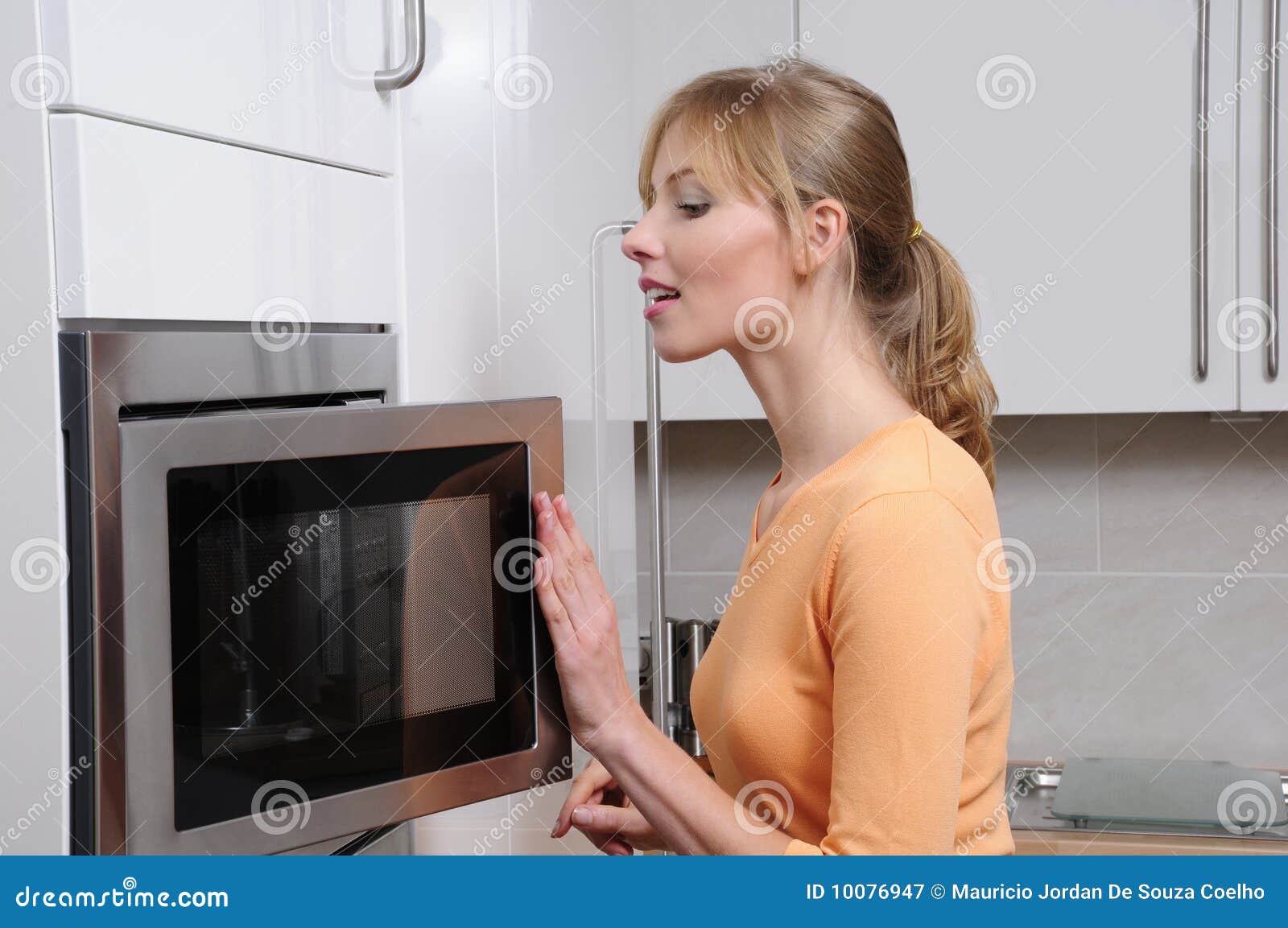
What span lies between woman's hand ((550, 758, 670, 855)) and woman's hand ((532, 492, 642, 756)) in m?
0.10

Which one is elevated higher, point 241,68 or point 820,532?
point 241,68

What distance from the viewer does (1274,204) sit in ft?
4.88

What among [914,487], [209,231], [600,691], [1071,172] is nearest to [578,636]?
[600,691]

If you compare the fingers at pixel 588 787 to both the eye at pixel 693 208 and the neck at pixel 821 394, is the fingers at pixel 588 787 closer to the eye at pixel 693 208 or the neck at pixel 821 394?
the neck at pixel 821 394

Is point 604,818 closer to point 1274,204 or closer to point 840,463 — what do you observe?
point 840,463

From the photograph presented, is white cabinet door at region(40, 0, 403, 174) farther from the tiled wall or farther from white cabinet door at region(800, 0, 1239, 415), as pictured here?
the tiled wall

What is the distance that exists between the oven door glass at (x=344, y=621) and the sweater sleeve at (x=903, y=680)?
26 centimetres

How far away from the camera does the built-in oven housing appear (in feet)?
2.23

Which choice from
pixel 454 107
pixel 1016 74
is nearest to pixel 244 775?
pixel 454 107

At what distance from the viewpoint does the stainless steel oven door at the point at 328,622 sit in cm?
70

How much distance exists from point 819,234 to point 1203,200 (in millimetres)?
819

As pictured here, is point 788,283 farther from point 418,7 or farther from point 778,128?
point 418,7

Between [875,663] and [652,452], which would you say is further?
[652,452]

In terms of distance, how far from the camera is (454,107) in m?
1.10
